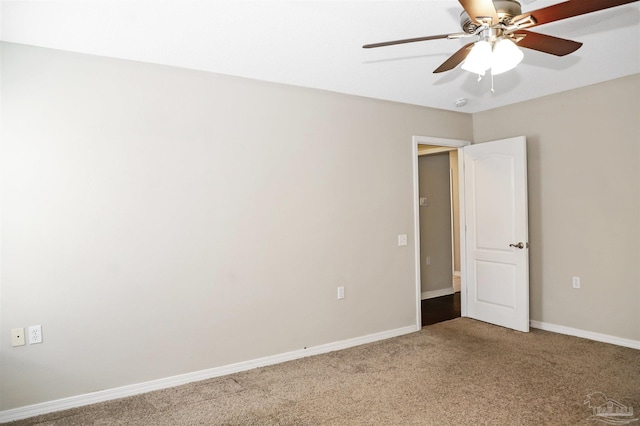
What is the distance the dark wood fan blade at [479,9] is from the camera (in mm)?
1790

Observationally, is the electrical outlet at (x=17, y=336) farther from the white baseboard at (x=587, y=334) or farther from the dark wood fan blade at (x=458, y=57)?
the white baseboard at (x=587, y=334)

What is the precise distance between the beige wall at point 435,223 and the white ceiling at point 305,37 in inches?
96.3

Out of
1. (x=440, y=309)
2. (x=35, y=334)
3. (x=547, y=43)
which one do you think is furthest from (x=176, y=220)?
(x=440, y=309)

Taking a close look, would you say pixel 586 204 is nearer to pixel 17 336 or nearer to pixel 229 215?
pixel 229 215

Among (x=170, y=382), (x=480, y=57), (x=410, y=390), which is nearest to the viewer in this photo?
(x=480, y=57)

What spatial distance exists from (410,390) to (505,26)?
8.03ft

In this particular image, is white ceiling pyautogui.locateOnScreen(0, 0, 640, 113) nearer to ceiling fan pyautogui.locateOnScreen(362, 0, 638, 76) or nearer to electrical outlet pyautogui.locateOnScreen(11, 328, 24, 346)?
ceiling fan pyautogui.locateOnScreen(362, 0, 638, 76)

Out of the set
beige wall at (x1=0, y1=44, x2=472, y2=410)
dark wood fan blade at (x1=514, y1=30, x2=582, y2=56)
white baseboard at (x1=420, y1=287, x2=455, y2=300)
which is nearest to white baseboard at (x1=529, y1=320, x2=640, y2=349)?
beige wall at (x1=0, y1=44, x2=472, y2=410)

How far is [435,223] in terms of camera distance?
6.29m

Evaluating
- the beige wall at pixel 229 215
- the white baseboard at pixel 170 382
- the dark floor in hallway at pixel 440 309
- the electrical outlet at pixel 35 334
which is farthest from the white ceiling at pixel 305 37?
the dark floor in hallway at pixel 440 309

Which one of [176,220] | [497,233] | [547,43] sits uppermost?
[547,43]

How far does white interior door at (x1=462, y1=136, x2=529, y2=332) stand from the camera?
436cm

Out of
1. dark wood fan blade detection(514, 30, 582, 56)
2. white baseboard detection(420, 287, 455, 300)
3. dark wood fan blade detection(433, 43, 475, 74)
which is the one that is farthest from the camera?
white baseboard detection(420, 287, 455, 300)

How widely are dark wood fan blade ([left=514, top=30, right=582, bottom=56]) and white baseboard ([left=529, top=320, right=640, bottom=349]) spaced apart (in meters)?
2.95
